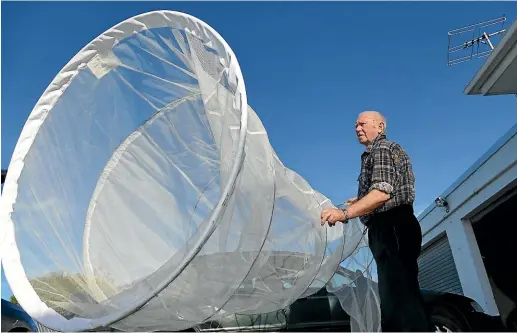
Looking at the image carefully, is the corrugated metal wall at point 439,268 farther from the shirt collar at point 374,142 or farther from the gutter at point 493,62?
the shirt collar at point 374,142

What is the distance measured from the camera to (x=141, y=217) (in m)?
3.40

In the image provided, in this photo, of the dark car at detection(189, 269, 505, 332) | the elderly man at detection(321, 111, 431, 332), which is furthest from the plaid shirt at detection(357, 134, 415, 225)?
the dark car at detection(189, 269, 505, 332)

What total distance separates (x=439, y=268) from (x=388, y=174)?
7297mm

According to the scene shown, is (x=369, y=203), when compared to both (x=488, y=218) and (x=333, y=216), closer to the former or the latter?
(x=333, y=216)

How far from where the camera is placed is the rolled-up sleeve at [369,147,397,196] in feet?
7.42

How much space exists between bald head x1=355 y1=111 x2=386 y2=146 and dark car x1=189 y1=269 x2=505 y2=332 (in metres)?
1.92

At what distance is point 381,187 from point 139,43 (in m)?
2.06

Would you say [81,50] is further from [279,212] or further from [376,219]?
[376,219]

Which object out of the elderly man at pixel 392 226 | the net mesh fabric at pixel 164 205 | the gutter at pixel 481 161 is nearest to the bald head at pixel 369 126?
the elderly man at pixel 392 226

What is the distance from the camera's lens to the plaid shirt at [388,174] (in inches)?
90.6

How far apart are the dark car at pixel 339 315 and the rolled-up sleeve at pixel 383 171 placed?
207 centimetres

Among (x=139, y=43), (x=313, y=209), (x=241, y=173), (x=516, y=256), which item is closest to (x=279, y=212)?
(x=313, y=209)

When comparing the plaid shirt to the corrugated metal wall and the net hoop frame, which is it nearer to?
the net hoop frame

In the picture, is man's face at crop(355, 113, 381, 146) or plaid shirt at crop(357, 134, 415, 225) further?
man's face at crop(355, 113, 381, 146)
